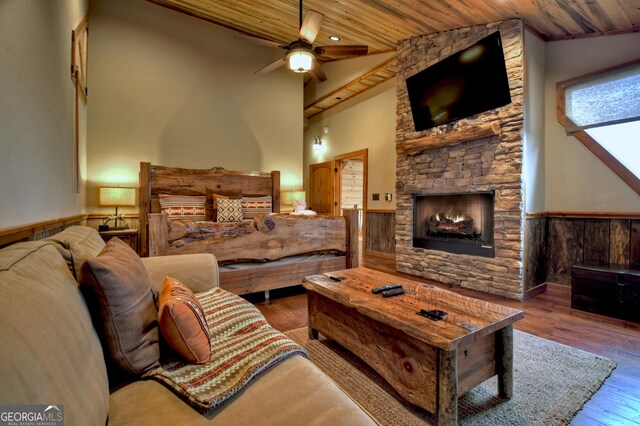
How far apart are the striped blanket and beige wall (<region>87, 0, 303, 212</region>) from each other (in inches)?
149

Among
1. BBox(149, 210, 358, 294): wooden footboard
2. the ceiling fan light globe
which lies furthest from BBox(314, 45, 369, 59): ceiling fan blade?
BBox(149, 210, 358, 294): wooden footboard

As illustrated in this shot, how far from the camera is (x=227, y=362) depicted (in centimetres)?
103

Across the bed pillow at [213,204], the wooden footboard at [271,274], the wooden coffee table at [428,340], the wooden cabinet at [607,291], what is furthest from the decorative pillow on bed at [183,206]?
the wooden cabinet at [607,291]

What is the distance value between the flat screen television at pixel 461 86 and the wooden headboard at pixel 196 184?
2.57 m

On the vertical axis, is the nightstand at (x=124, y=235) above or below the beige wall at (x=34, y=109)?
below

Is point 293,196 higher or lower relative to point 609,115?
lower

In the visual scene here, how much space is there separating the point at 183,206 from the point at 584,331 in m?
4.65

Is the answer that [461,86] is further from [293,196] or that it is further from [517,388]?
[517,388]

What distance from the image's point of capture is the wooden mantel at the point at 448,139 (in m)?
3.29

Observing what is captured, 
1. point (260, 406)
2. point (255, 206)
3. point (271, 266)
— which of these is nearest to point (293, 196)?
point (255, 206)

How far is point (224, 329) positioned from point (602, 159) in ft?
13.2

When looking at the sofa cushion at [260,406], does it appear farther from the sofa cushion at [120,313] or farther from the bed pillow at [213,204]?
the bed pillow at [213,204]

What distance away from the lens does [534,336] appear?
2.30 meters

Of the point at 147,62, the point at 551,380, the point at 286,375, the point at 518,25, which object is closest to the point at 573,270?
the point at 551,380
